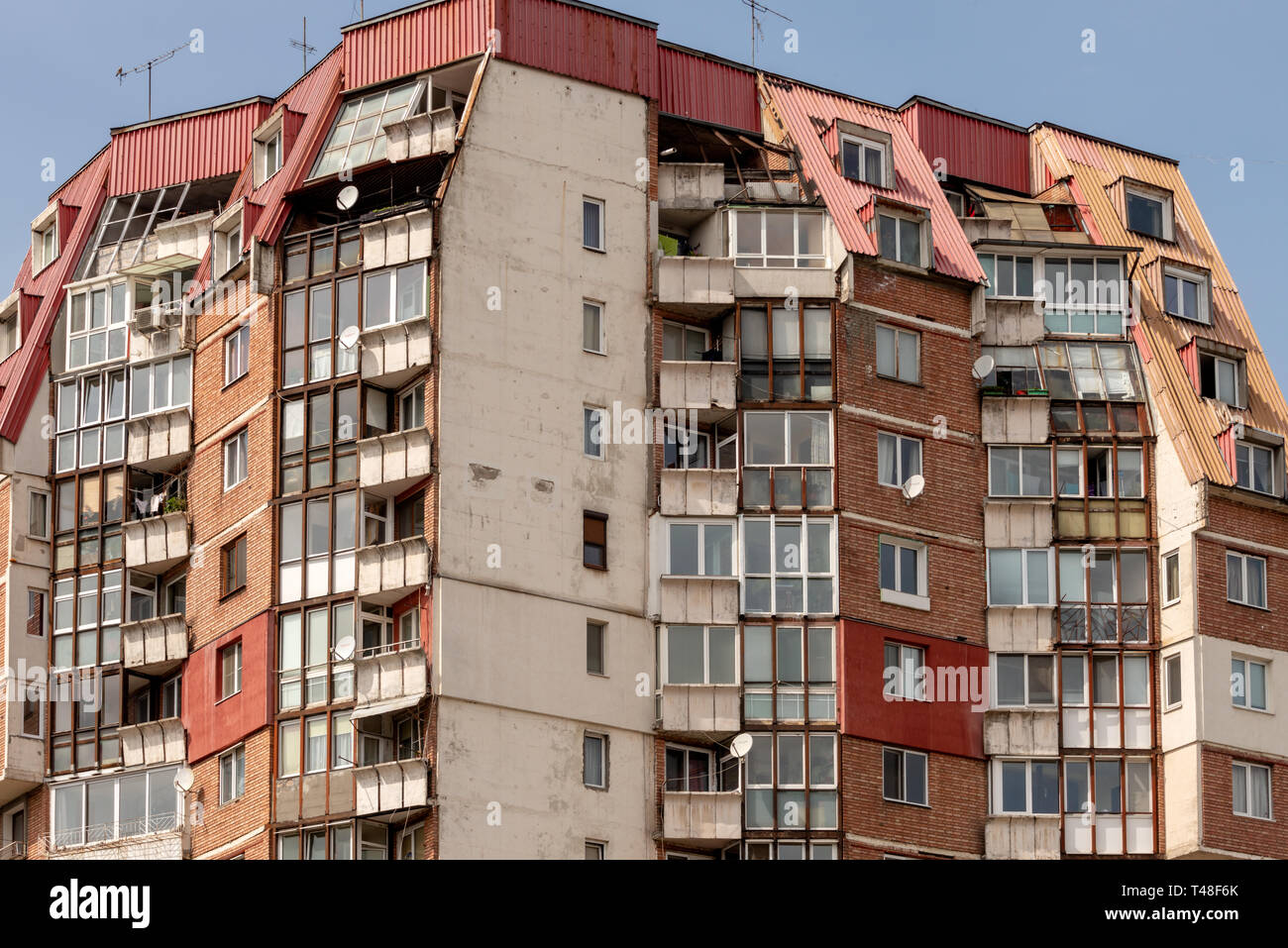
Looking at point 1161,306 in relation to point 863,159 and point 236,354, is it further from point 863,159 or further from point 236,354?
point 236,354

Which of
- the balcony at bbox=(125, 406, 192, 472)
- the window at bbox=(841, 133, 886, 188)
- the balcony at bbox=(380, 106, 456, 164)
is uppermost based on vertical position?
the window at bbox=(841, 133, 886, 188)

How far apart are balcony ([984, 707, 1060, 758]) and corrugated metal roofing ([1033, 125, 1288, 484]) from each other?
29.2 ft

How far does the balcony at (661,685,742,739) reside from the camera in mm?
79500

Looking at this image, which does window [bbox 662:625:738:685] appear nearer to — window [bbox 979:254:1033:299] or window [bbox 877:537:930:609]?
window [bbox 877:537:930:609]

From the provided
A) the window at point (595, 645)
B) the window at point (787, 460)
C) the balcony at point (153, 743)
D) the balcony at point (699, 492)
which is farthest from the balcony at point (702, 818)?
the balcony at point (153, 743)

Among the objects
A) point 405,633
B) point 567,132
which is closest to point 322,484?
point 405,633

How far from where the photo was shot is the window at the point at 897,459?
83.4 m

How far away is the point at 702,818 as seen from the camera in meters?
78.5

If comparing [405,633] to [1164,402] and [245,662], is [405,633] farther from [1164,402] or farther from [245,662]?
[1164,402]

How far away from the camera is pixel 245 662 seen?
81125mm

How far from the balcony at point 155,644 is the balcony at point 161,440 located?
5.01 m

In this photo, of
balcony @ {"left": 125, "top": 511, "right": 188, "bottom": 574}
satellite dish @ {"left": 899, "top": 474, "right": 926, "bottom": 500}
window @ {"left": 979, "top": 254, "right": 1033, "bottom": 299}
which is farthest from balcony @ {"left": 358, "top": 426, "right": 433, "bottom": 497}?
window @ {"left": 979, "top": 254, "right": 1033, "bottom": 299}

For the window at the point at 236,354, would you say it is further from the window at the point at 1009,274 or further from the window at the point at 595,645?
the window at the point at 1009,274

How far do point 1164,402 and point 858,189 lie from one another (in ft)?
38.6
